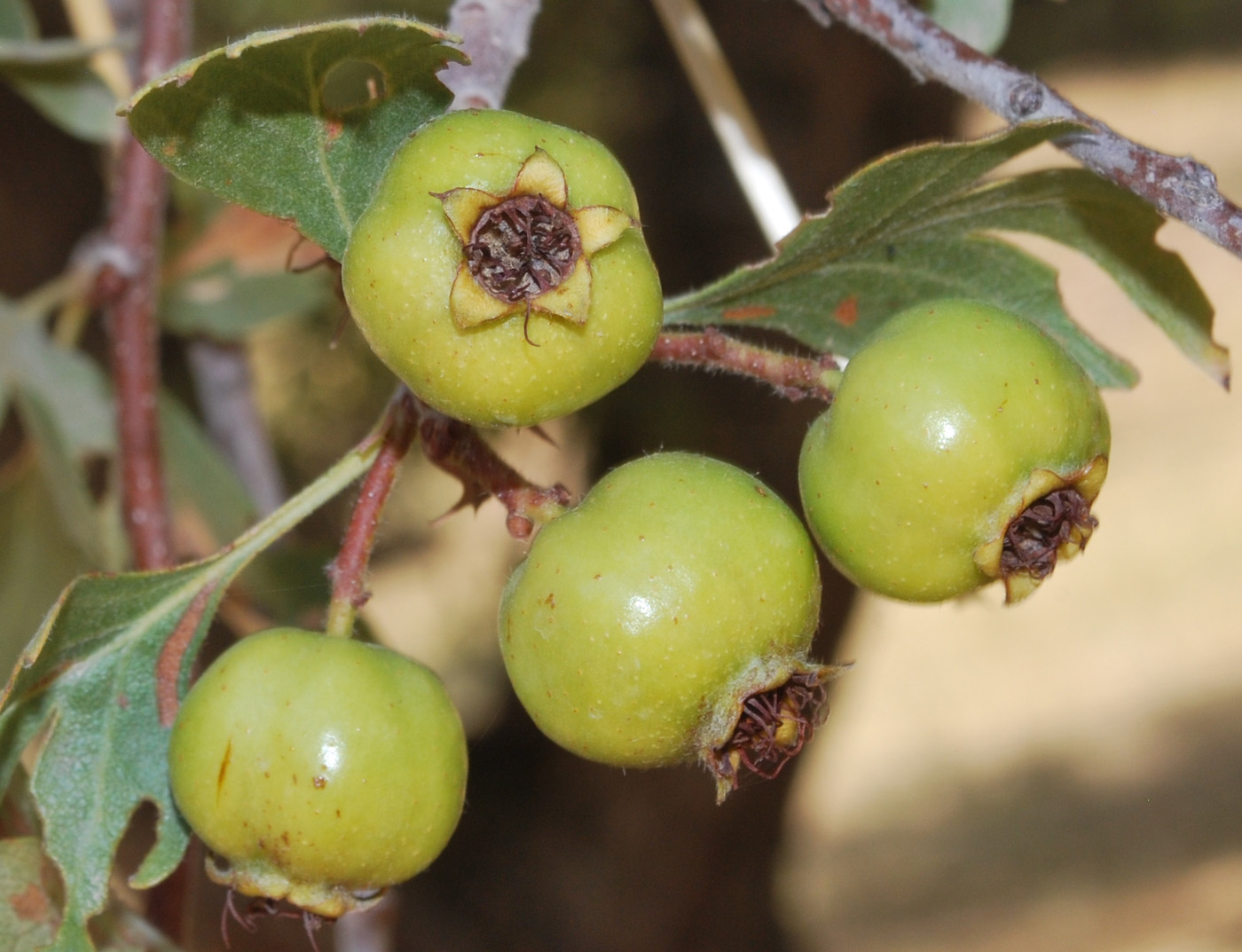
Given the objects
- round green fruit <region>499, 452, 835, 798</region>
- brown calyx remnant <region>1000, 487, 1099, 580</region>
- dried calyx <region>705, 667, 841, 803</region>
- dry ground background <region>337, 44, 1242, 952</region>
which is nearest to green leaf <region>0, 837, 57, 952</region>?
round green fruit <region>499, 452, 835, 798</region>

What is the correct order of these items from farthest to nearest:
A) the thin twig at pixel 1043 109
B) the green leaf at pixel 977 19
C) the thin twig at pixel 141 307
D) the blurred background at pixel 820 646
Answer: the blurred background at pixel 820 646 < the thin twig at pixel 141 307 < the green leaf at pixel 977 19 < the thin twig at pixel 1043 109

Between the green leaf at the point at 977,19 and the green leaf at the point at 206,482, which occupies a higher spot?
the green leaf at the point at 977,19

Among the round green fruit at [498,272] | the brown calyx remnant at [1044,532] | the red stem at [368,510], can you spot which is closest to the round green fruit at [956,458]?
the brown calyx remnant at [1044,532]

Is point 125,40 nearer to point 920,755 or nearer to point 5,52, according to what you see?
point 5,52

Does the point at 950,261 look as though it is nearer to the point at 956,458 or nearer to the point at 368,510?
the point at 956,458

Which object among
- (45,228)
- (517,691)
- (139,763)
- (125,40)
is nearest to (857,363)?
(517,691)

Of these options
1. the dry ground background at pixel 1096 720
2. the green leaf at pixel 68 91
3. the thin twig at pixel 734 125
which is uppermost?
the thin twig at pixel 734 125

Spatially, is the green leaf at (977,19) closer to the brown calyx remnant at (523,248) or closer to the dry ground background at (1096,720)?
the brown calyx remnant at (523,248)
